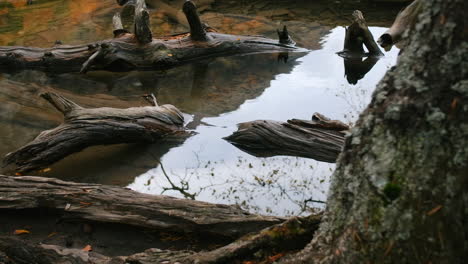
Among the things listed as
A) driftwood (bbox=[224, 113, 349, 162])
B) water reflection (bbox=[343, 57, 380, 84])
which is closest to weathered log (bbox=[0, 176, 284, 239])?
driftwood (bbox=[224, 113, 349, 162])

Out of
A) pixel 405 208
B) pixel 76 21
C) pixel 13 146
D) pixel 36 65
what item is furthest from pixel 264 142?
pixel 76 21

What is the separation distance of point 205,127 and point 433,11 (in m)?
4.95

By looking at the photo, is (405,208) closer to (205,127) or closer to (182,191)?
(182,191)

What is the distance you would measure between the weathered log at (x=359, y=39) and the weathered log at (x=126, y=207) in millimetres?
5878

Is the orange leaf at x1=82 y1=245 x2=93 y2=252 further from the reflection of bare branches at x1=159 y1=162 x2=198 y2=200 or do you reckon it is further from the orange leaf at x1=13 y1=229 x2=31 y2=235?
the reflection of bare branches at x1=159 y1=162 x2=198 y2=200

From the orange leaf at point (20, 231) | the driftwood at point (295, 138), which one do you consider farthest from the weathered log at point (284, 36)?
the orange leaf at point (20, 231)

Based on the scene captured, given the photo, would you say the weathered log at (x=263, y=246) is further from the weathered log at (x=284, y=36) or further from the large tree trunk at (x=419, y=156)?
the weathered log at (x=284, y=36)

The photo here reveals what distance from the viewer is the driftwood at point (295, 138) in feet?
18.2

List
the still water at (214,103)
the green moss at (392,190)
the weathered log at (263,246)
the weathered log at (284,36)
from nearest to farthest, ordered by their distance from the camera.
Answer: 1. the green moss at (392,190)
2. the weathered log at (263,246)
3. the still water at (214,103)
4. the weathered log at (284,36)

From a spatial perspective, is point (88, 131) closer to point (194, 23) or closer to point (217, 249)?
point (217, 249)

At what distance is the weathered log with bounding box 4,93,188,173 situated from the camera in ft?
18.4

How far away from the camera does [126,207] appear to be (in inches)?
159

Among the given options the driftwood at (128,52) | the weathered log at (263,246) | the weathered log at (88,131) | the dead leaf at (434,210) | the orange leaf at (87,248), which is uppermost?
the driftwood at (128,52)

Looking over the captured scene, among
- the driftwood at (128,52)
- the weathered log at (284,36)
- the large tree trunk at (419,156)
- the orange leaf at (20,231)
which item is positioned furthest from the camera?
the weathered log at (284,36)
